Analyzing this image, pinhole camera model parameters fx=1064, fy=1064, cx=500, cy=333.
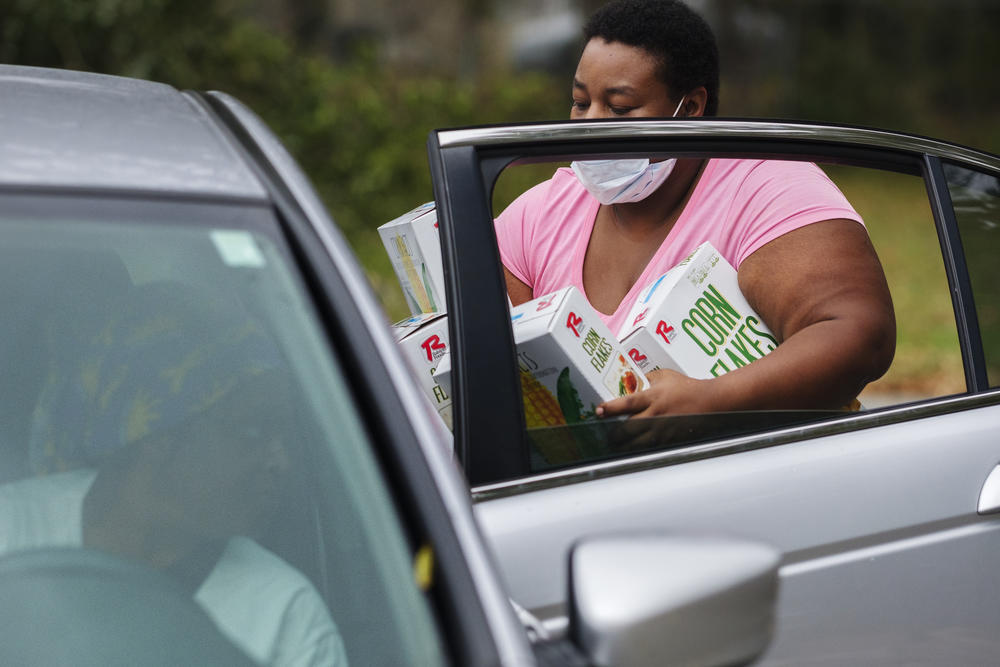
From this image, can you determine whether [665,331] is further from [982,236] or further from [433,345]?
[982,236]

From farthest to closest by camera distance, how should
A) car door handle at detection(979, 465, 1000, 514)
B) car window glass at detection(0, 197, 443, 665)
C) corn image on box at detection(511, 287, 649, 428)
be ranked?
car door handle at detection(979, 465, 1000, 514)
corn image on box at detection(511, 287, 649, 428)
car window glass at detection(0, 197, 443, 665)

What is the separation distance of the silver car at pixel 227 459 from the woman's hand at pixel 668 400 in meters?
0.53

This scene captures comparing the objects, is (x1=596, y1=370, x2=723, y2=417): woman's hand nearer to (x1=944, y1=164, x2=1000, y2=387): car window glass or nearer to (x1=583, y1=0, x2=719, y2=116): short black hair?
(x1=944, y1=164, x2=1000, y2=387): car window glass

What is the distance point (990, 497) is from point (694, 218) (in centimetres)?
76

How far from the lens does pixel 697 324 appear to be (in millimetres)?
1955

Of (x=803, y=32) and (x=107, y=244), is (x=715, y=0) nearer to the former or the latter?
(x=803, y=32)

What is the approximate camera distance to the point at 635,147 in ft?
6.01

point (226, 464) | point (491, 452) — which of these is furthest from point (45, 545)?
point (491, 452)

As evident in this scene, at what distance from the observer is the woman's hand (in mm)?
1784

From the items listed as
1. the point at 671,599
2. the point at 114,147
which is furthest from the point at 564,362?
the point at 114,147

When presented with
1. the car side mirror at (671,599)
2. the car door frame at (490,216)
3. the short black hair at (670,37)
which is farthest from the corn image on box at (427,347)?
the short black hair at (670,37)

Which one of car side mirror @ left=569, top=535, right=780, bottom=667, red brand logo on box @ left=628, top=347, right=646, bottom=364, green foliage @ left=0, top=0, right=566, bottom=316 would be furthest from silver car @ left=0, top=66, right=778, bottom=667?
green foliage @ left=0, top=0, right=566, bottom=316

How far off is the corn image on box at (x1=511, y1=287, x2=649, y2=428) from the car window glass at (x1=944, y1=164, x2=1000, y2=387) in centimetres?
84

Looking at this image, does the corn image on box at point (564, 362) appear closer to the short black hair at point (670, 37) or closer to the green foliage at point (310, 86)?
the short black hair at point (670, 37)
